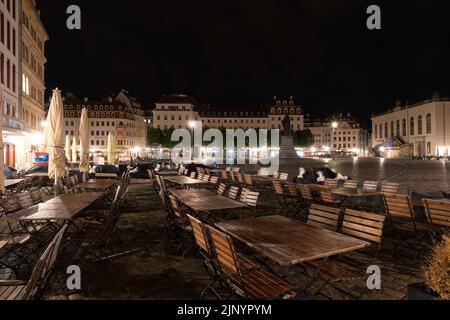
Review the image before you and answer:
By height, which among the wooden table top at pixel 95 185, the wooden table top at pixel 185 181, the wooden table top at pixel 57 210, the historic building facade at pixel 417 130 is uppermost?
the historic building facade at pixel 417 130

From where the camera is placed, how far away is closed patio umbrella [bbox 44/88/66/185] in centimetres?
1077

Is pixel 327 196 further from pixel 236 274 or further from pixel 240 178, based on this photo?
pixel 240 178

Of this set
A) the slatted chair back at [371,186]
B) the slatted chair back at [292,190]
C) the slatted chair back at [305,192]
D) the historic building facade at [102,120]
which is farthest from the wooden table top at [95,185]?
the historic building facade at [102,120]

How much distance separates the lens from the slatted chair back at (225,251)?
10.9 feet

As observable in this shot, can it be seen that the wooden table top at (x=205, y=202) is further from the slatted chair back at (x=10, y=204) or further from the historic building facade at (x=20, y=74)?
the historic building facade at (x=20, y=74)

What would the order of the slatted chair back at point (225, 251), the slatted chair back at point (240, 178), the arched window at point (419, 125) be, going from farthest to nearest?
the arched window at point (419, 125), the slatted chair back at point (240, 178), the slatted chair back at point (225, 251)

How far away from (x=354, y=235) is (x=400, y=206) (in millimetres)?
2488

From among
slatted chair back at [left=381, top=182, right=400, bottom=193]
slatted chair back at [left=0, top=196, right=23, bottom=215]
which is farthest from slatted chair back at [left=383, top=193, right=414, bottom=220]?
slatted chair back at [left=0, top=196, right=23, bottom=215]

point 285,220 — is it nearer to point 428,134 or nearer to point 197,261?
point 197,261

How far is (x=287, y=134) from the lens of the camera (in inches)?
1670

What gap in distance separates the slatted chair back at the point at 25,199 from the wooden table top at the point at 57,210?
56cm

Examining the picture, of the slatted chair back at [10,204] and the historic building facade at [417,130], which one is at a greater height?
the historic building facade at [417,130]

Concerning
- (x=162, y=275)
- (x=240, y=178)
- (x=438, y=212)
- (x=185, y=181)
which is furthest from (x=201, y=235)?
(x=240, y=178)
